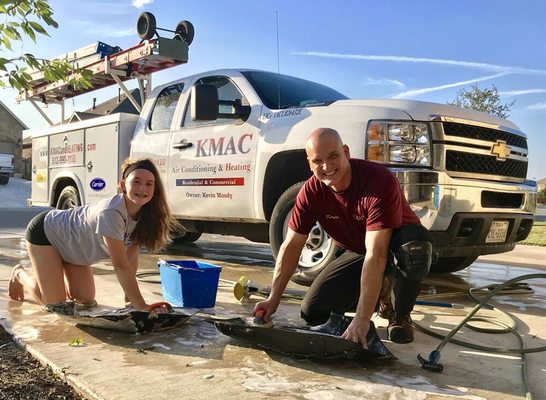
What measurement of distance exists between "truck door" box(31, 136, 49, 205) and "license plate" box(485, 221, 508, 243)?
6.14 metres

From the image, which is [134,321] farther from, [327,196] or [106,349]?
[327,196]

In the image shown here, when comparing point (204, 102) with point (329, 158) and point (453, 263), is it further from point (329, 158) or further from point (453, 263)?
point (453, 263)

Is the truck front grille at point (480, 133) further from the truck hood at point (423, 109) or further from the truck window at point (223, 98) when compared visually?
the truck window at point (223, 98)

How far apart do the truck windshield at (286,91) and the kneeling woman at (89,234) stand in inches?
74.7

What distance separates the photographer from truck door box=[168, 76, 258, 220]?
5121 mm

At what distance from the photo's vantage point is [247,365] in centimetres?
265

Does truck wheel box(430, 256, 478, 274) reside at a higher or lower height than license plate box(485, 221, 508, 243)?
lower

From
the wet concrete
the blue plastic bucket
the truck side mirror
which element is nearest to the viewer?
the wet concrete

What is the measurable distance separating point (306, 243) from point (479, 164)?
1.49 m

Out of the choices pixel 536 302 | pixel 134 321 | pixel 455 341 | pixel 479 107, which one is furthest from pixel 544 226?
pixel 134 321

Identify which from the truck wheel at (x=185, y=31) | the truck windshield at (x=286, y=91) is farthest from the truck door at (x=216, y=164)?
the truck wheel at (x=185, y=31)

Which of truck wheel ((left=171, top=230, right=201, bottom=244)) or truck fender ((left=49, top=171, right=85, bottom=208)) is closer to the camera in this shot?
truck fender ((left=49, top=171, right=85, bottom=208))

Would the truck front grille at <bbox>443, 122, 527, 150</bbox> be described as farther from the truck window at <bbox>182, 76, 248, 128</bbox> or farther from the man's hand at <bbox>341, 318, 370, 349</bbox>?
the man's hand at <bbox>341, 318, 370, 349</bbox>

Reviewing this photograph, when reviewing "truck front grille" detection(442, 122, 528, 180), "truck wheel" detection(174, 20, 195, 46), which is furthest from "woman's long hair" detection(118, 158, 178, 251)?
"truck wheel" detection(174, 20, 195, 46)
